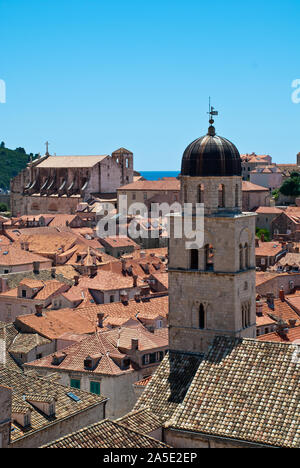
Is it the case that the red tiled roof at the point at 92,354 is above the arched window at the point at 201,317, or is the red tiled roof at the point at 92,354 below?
below

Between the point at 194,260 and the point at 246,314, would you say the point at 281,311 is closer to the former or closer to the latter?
the point at 246,314

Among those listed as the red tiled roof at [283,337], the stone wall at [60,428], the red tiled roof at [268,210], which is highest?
the red tiled roof at [268,210]

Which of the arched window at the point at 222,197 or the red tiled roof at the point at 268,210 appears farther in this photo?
the red tiled roof at the point at 268,210

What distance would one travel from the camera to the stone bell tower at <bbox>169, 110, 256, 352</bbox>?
A: 90.8ft

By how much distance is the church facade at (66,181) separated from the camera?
378ft

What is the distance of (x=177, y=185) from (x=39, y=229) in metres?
28.7

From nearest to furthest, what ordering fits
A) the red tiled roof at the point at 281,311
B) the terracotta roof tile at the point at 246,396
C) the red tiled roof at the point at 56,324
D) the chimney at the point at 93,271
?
the terracotta roof tile at the point at 246,396, the red tiled roof at the point at 56,324, the red tiled roof at the point at 281,311, the chimney at the point at 93,271

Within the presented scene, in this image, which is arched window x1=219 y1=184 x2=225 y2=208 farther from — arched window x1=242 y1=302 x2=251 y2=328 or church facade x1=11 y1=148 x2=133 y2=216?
church facade x1=11 y1=148 x2=133 y2=216

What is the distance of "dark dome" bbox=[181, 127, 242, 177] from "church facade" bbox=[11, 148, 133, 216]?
85.0m

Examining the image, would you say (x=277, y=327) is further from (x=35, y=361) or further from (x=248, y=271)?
(x=248, y=271)

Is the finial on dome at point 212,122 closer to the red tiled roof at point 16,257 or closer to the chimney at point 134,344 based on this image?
the chimney at point 134,344

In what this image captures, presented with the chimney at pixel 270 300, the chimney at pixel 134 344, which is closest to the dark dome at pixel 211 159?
the chimney at pixel 134 344

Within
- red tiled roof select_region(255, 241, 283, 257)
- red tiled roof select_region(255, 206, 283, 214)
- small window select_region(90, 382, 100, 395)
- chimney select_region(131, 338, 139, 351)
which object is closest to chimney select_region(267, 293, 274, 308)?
chimney select_region(131, 338, 139, 351)
